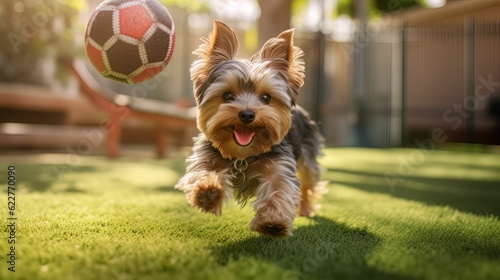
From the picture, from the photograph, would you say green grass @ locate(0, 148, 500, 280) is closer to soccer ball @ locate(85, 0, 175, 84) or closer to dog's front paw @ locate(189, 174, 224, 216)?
dog's front paw @ locate(189, 174, 224, 216)

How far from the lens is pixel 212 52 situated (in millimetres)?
3678

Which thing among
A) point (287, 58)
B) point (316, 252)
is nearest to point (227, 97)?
point (287, 58)

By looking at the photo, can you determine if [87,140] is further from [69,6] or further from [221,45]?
[221,45]

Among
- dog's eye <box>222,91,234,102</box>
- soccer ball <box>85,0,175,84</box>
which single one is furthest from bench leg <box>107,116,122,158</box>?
dog's eye <box>222,91,234,102</box>

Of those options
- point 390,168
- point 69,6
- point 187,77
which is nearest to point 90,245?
point 390,168

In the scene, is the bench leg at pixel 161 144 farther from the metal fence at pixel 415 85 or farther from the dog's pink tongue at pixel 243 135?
the metal fence at pixel 415 85

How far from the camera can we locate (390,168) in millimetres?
9812

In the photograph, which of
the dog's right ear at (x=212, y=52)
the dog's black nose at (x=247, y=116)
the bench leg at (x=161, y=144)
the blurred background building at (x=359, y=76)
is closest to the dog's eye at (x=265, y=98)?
the dog's black nose at (x=247, y=116)

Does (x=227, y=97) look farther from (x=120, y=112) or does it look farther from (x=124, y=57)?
(x=120, y=112)

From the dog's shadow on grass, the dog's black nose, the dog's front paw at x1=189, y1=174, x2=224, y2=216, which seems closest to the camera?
the dog's shadow on grass

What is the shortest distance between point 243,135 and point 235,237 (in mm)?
694

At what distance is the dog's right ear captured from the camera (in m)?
3.64

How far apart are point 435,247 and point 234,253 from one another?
1.27 metres

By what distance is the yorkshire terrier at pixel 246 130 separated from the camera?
321 centimetres
